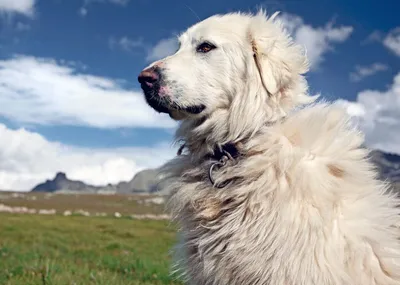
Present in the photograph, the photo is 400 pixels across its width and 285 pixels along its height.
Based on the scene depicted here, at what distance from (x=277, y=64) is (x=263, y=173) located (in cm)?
117

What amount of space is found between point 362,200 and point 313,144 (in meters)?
0.68

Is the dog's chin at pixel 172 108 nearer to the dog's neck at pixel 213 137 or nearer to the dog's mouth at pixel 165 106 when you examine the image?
the dog's mouth at pixel 165 106

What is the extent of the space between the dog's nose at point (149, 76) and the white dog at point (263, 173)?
10 millimetres

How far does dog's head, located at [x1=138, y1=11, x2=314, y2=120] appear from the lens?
5191 mm

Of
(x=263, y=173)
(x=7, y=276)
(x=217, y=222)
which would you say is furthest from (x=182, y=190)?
(x=7, y=276)

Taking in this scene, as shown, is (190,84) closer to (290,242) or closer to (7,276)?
(290,242)

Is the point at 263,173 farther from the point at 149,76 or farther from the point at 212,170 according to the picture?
the point at 149,76

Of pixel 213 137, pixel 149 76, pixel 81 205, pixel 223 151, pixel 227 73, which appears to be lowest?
pixel 81 205

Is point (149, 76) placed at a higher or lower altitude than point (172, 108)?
higher

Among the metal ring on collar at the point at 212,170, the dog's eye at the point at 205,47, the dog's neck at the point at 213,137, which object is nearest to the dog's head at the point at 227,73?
the dog's eye at the point at 205,47

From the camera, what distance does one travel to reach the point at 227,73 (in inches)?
213

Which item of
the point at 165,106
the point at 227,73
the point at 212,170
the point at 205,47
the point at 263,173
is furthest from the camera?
the point at 205,47

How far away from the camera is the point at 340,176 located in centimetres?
484

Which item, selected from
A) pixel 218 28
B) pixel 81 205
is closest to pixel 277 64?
pixel 218 28
